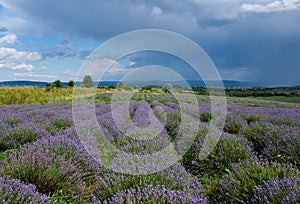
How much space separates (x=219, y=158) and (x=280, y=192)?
161 centimetres

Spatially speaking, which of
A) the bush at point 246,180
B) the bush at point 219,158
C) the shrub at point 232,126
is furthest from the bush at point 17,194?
the shrub at point 232,126

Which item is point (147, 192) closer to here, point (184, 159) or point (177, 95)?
point (184, 159)

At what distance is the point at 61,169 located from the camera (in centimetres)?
257

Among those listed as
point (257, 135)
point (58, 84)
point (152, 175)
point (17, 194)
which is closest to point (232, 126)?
point (257, 135)

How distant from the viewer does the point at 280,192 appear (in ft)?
6.06

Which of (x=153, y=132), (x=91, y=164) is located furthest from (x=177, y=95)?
(x=91, y=164)

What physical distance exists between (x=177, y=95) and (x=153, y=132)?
524 inches

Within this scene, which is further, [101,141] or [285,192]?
[101,141]

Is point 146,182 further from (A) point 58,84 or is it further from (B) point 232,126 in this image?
(A) point 58,84

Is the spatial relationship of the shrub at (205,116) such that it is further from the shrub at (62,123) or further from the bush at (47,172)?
the bush at (47,172)

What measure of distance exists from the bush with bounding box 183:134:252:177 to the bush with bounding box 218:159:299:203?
0.84 metres

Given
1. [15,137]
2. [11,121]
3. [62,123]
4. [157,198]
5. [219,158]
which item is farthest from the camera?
[62,123]

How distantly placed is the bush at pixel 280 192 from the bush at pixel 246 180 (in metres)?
0.15

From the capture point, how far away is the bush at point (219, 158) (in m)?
3.38
